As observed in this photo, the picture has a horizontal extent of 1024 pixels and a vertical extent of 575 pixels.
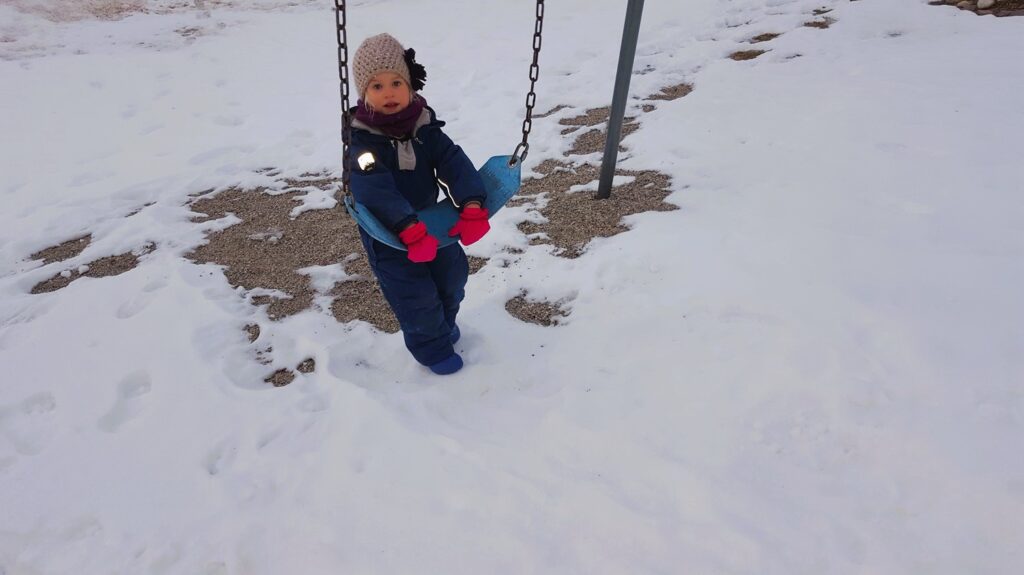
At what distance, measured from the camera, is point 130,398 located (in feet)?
7.99

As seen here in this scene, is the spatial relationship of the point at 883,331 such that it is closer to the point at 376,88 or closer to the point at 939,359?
the point at 939,359

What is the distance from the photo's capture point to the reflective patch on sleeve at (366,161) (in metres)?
2.03

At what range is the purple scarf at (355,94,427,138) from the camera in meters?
2.05

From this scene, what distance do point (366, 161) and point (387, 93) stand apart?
25 cm

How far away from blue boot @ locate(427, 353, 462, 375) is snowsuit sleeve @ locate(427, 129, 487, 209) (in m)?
0.66

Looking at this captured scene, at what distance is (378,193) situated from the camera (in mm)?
2021

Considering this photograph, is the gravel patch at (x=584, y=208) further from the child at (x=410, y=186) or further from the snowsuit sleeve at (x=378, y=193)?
the snowsuit sleeve at (x=378, y=193)

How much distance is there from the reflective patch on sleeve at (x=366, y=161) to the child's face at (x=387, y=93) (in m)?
0.16

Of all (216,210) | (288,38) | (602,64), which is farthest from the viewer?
(288,38)

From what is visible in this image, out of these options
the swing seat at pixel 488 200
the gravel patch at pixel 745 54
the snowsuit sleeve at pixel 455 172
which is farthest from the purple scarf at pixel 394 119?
the gravel patch at pixel 745 54

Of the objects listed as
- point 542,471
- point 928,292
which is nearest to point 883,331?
point 928,292

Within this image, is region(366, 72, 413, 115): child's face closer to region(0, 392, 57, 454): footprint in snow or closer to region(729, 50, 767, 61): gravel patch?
region(0, 392, 57, 454): footprint in snow

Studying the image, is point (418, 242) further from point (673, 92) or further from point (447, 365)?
point (673, 92)

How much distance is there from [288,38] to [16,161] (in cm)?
399
